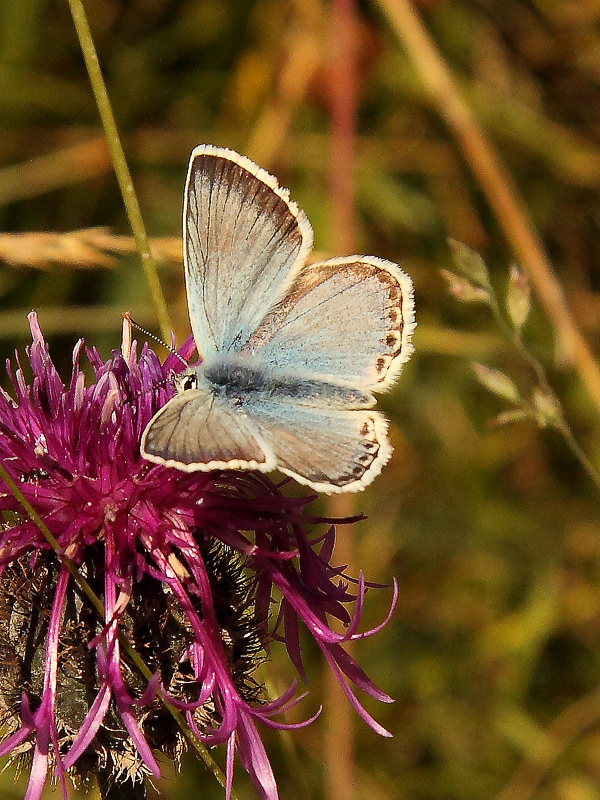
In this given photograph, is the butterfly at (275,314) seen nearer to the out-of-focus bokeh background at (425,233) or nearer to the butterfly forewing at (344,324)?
the butterfly forewing at (344,324)

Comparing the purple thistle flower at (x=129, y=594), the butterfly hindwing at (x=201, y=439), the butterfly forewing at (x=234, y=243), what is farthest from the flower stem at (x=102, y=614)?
the butterfly forewing at (x=234, y=243)

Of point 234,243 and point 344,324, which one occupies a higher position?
point 234,243

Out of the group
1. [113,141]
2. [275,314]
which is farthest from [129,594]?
[113,141]

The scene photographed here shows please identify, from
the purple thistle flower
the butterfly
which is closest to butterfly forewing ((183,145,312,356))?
the butterfly

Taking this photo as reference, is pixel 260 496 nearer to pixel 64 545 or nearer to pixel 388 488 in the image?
pixel 64 545

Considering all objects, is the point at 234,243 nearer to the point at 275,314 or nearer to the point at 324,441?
the point at 275,314

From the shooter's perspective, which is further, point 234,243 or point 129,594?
point 234,243
